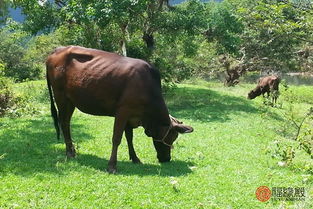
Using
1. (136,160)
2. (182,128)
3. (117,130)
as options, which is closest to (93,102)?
(117,130)

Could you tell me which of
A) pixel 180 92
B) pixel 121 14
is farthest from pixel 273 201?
pixel 180 92

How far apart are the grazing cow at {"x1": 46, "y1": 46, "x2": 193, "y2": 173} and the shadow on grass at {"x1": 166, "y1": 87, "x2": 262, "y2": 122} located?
271 inches

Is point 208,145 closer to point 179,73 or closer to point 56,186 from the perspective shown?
point 56,186

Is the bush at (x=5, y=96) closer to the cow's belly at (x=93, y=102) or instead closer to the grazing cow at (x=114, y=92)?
the grazing cow at (x=114, y=92)

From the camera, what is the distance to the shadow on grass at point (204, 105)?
51.8ft

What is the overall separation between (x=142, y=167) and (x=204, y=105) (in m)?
10.9

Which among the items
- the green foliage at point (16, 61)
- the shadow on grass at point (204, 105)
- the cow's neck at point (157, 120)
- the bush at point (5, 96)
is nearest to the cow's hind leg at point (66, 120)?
the cow's neck at point (157, 120)

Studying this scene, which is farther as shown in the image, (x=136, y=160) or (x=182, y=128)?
(x=136, y=160)

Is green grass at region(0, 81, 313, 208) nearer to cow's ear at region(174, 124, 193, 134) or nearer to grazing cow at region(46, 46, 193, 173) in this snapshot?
grazing cow at region(46, 46, 193, 173)

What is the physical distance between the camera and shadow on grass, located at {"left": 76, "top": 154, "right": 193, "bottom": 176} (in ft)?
24.9

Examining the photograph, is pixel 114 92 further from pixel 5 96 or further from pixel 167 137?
pixel 5 96

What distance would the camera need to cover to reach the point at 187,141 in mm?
10695

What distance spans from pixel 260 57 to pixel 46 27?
20.8m

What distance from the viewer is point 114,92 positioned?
7688 millimetres
